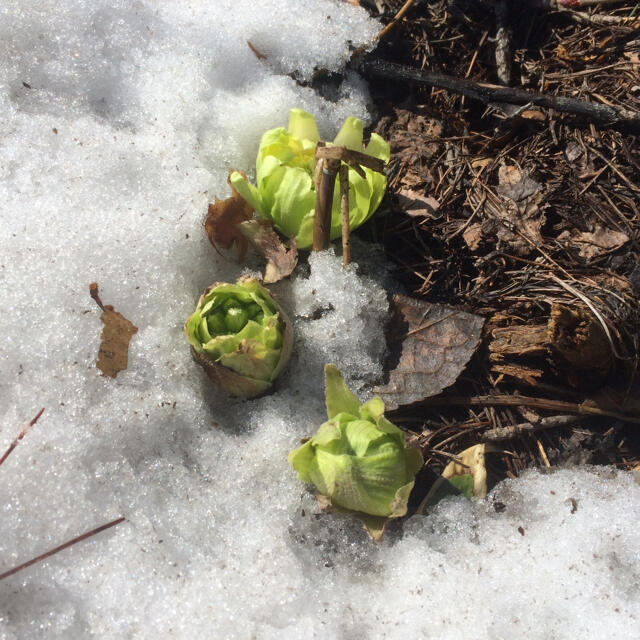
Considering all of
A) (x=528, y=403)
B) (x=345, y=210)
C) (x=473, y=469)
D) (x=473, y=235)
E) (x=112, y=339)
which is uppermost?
(x=345, y=210)

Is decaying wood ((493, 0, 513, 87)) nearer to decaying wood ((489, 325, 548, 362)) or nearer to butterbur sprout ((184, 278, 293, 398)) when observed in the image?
decaying wood ((489, 325, 548, 362))

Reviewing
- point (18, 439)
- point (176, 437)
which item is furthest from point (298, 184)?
point (18, 439)

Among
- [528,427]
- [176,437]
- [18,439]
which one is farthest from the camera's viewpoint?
[528,427]

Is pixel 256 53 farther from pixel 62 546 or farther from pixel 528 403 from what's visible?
pixel 62 546

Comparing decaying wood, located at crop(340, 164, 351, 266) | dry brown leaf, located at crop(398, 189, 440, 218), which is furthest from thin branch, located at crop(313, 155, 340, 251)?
dry brown leaf, located at crop(398, 189, 440, 218)

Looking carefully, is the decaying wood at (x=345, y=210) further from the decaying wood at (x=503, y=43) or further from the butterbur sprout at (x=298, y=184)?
the decaying wood at (x=503, y=43)

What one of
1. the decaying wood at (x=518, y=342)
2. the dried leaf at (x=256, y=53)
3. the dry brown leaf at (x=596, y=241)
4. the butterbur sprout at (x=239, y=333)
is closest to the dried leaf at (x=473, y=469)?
the decaying wood at (x=518, y=342)

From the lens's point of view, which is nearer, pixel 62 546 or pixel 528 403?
pixel 62 546

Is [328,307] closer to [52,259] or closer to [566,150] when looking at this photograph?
[52,259]
